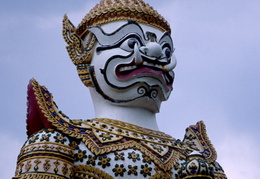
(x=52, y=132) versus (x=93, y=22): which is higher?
(x=93, y=22)

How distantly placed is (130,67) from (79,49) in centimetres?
105

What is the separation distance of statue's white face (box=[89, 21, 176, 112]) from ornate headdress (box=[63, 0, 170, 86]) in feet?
0.62

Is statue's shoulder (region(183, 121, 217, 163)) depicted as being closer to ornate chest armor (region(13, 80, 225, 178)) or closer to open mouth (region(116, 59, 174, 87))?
ornate chest armor (region(13, 80, 225, 178))

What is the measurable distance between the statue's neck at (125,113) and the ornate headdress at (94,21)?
0.37m

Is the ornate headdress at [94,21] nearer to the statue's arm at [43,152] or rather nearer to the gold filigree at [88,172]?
the statue's arm at [43,152]

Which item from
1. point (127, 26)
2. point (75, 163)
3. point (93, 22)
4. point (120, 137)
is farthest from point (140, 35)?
point (75, 163)

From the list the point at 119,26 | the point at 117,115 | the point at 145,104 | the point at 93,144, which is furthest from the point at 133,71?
the point at 93,144

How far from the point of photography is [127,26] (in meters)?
9.55

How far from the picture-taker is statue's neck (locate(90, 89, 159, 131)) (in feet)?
30.8

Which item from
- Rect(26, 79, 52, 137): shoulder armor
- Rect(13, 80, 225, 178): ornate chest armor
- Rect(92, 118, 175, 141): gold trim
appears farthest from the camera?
Rect(92, 118, 175, 141): gold trim

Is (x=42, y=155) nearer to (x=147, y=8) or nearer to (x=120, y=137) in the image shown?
(x=120, y=137)

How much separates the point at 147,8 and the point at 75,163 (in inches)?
122

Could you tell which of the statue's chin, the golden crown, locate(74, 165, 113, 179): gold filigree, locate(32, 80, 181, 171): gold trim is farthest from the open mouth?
locate(74, 165, 113, 179): gold filigree

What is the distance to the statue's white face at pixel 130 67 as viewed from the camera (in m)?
9.30
